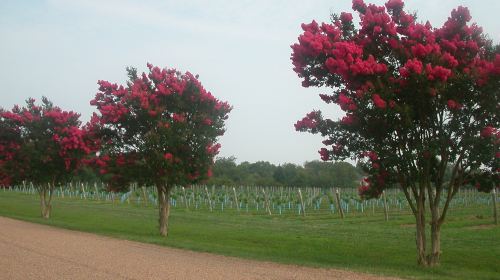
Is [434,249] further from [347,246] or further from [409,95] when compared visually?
[347,246]

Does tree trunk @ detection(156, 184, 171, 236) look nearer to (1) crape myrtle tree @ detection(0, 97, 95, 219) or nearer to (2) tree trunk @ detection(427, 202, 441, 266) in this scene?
(1) crape myrtle tree @ detection(0, 97, 95, 219)

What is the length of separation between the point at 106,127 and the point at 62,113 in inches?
322

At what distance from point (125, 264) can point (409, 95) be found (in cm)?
696

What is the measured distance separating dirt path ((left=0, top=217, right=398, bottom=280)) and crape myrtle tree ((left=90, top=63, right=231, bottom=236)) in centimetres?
335

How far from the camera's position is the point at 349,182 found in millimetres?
90062

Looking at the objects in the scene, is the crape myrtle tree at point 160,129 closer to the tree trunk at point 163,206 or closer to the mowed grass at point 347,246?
the tree trunk at point 163,206

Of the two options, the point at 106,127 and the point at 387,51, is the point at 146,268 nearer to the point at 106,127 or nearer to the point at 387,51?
the point at 387,51

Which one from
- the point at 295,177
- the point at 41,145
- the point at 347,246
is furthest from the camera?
the point at 295,177

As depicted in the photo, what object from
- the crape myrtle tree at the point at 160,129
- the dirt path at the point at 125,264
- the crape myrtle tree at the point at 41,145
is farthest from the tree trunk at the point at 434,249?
the crape myrtle tree at the point at 41,145

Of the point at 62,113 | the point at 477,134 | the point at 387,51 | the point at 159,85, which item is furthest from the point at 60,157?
the point at 477,134

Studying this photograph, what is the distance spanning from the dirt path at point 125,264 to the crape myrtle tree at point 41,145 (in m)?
10.6

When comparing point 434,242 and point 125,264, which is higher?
point 434,242

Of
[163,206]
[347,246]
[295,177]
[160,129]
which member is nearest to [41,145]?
[163,206]

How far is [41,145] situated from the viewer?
86.5 feet
